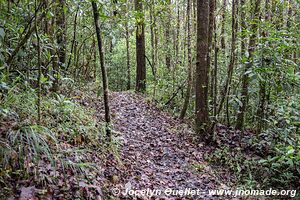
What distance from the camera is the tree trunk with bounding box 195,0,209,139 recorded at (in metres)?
6.89

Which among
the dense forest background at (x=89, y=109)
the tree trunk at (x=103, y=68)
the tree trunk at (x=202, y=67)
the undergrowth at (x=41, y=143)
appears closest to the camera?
the undergrowth at (x=41, y=143)

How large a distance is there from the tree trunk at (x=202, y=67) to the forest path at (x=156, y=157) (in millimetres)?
656

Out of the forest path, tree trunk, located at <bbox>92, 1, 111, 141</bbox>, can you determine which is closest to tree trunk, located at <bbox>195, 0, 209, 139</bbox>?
the forest path

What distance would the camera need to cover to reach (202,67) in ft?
23.1

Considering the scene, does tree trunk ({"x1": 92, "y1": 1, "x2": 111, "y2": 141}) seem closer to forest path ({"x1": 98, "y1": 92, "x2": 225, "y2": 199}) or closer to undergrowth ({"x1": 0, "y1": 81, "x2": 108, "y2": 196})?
undergrowth ({"x1": 0, "y1": 81, "x2": 108, "y2": 196})

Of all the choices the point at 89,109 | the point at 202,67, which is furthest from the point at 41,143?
the point at 202,67

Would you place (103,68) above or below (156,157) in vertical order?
above

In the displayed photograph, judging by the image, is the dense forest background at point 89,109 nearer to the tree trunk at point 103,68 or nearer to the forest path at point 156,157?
the tree trunk at point 103,68

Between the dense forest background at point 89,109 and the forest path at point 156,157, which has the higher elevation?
the dense forest background at point 89,109

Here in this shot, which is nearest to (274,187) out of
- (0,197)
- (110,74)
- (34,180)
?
(34,180)

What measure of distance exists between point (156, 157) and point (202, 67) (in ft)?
9.60

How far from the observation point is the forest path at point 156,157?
4.17 meters

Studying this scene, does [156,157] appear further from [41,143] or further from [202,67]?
[41,143]

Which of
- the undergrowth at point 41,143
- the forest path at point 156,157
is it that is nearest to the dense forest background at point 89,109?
the undergrowth at point 41,143
